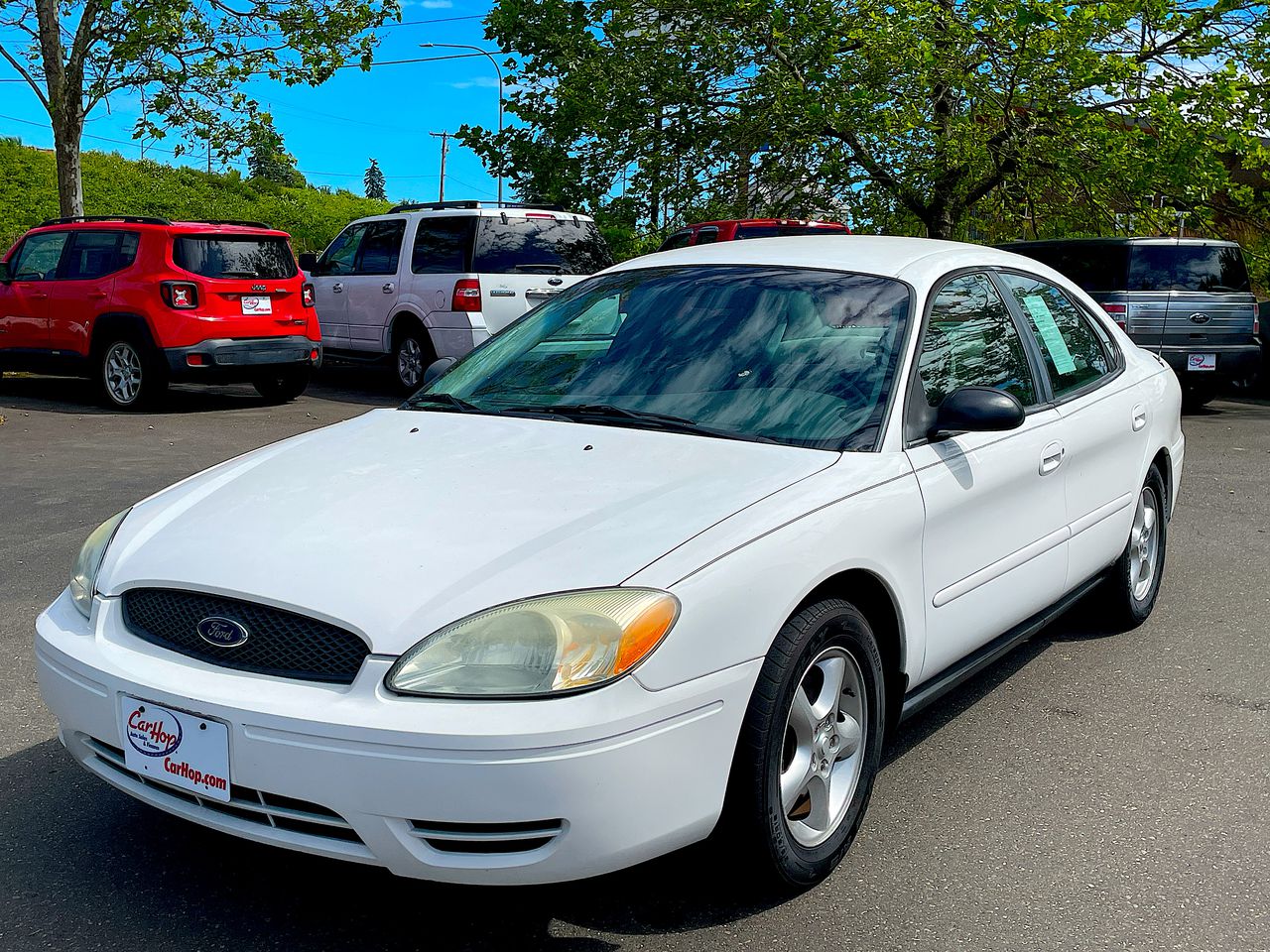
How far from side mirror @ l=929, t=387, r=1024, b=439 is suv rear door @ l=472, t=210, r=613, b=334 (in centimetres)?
943

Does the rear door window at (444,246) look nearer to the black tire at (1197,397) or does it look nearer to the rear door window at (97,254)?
the rear door window at (97,254)

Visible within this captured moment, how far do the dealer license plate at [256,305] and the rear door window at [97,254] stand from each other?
1.13 meters

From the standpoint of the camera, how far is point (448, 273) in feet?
43.2

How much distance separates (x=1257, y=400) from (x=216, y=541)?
14.9 meters

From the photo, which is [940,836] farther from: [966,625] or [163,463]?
[163,463]

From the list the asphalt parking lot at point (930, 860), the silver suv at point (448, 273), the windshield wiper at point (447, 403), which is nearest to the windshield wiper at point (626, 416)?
the windshield wiper at point (447, 403)

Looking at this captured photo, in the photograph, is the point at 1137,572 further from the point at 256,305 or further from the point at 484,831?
the point at 256,305

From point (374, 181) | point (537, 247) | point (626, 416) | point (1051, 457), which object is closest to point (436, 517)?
point (626, 416)

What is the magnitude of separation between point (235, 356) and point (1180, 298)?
923 cm

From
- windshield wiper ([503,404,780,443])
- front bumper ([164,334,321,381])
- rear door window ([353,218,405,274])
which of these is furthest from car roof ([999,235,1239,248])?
windshield wiper ([503,404,780,443])

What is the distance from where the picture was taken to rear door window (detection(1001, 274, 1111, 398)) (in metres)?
4.53

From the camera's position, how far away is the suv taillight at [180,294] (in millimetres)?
12258

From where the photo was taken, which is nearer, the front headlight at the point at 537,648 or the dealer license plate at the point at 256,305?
the front headlight at the point at 537,648

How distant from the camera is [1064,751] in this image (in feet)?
13.2
